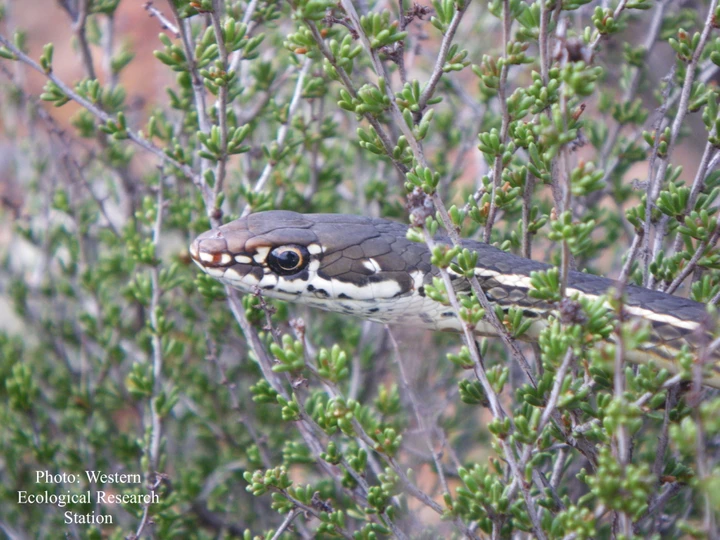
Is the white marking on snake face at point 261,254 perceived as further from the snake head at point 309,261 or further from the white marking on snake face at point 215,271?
the white marking on snake face at point 215,271

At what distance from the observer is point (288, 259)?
10.6ft

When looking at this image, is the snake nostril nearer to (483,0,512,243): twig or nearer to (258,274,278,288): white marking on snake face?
(258,274,278,288): white marking on snake face

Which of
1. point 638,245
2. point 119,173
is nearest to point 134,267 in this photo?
point 119,173

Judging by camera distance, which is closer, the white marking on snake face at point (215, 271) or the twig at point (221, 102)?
the twig at point (221, 102)

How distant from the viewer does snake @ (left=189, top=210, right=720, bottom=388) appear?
10.2 feet

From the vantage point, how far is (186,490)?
4473mm

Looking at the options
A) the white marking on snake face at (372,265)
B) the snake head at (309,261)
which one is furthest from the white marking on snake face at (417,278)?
the white marking on snake face at (372,265)

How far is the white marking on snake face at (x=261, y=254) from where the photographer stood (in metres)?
3.20

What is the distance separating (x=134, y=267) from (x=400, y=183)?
7.00 ft

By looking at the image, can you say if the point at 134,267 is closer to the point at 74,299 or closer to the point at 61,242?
the point at 74,299

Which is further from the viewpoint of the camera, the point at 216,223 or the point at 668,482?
the point at 216,223

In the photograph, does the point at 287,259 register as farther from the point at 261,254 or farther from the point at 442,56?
the point at 442,56

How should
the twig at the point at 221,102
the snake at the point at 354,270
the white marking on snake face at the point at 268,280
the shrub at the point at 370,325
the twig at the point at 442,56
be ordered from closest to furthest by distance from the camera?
1. the shrub at the point at 370,325
2. the twig at the point at 442,56
3. the twig at the point at 221,102
4. the snake at the point at 354,270
5. the white marking on snake face at the point at 268,280

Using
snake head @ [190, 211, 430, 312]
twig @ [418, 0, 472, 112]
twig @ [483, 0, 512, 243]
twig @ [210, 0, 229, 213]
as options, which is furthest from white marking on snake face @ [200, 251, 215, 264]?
twig @ [483, 0, 512, 243]
